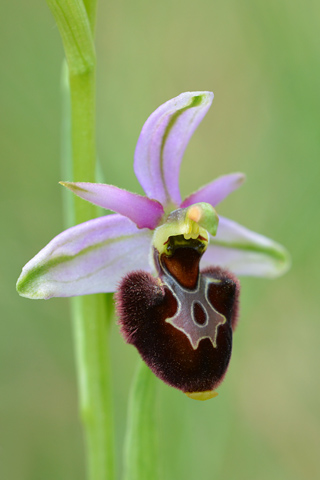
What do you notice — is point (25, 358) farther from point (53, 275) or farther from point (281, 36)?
point (281, 36)

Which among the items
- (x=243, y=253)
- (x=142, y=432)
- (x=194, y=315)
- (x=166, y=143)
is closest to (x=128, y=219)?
(x=166, y=143)

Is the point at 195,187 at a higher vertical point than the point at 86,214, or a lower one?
higher

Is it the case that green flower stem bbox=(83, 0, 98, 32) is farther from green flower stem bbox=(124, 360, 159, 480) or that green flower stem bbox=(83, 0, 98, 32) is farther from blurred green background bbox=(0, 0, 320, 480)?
blurred green background bbox=(0, 0, 320, 480)

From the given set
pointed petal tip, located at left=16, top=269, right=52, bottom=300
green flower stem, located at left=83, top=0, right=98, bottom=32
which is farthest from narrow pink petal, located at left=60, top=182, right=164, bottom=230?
green flower stem, located at left=83, top=0, right=98, bottom=32

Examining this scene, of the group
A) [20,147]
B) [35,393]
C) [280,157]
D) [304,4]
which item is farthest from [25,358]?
[304,4]

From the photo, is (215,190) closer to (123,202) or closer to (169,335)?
(123,202)

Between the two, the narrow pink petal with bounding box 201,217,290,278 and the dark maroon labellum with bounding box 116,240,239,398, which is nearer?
the dark maroon labellum with bounding box 116,240,239,398

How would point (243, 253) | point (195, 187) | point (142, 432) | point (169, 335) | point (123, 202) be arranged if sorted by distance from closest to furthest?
point (169, 335) < point (123, 202) < point (142, 432) < point (243, 253) < point (195, 187)
